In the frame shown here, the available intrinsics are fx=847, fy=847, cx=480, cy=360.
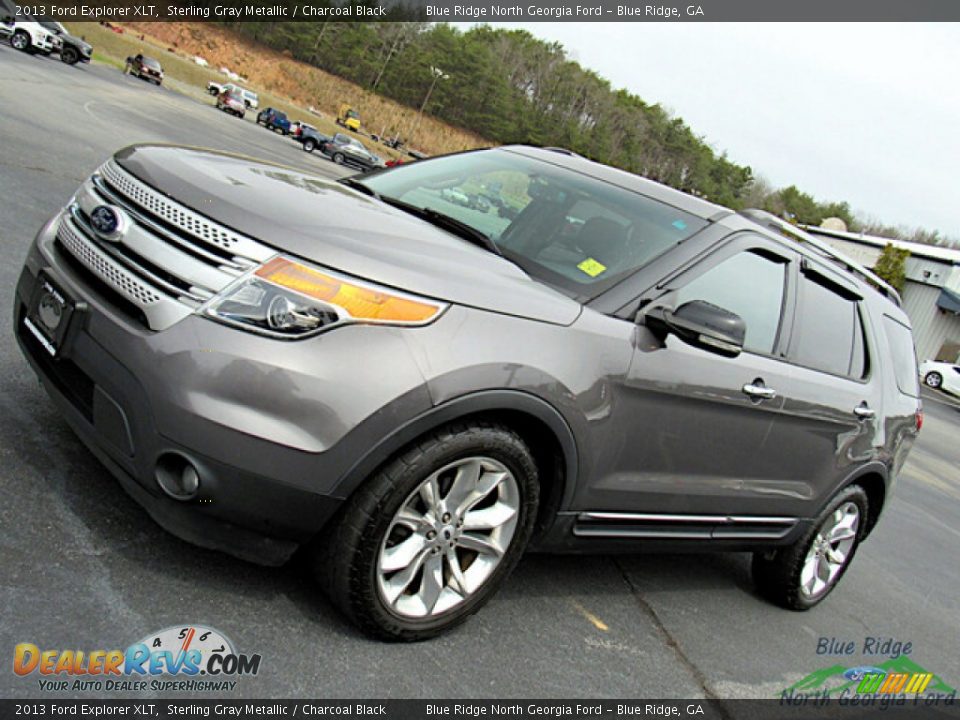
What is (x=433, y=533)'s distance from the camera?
2896 millimetres

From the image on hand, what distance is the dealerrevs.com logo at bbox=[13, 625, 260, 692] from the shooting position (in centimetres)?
231

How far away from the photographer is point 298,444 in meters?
2.51

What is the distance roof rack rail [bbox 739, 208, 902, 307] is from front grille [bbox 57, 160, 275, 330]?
8.35ft

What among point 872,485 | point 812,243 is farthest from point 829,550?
point 812,243

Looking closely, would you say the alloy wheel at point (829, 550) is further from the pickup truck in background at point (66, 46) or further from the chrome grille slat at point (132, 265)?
the pickup truck in background at point (66, 46)

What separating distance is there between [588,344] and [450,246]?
62 cm

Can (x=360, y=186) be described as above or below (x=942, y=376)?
above

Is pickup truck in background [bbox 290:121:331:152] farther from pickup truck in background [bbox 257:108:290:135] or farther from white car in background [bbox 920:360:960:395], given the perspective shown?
white car in background [bbox 920:360:960:395]

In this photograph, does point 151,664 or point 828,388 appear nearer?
point 151,664

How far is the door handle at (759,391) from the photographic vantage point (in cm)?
366

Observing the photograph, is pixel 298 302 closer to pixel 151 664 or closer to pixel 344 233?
pixel 344 233

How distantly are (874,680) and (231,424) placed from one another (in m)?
3.47

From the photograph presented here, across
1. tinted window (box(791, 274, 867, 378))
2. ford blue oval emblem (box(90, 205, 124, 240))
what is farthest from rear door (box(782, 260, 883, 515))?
ford blue oval emblem (box(90, 205, 124, 240))

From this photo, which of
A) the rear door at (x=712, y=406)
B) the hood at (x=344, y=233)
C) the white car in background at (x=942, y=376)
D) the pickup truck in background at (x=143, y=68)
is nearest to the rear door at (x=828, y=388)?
the rear door at (x=712, y=406)
